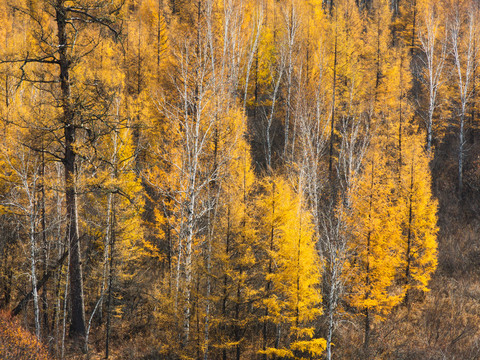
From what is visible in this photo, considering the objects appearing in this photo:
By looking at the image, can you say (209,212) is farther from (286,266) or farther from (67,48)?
(67,48)

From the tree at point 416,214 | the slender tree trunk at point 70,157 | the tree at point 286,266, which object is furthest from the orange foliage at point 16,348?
the tree at point 416,214

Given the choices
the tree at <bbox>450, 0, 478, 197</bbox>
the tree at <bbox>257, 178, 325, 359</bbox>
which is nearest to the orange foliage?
the tree at <bbox>257, 178, 325, 359</bbox>

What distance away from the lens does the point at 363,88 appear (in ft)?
81.8

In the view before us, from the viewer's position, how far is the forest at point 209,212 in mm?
9734

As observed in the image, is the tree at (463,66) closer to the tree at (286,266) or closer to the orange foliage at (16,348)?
the tree at (286,266)

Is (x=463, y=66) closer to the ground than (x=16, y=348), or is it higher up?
higher up

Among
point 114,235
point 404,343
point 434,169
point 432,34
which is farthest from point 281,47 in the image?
point 404,343

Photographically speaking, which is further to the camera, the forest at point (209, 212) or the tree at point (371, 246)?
the tree at point (371, 246)

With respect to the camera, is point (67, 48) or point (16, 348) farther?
point (67, 48)

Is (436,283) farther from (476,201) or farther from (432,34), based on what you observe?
(432,34)

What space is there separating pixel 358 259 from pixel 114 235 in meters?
10.7

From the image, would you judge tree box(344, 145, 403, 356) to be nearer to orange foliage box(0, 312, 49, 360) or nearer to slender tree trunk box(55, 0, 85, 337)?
slender tree trunk box(55, 0, 85, 337)

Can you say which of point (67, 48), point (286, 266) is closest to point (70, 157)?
point (67, 48)

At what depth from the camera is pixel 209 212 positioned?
13727mm
